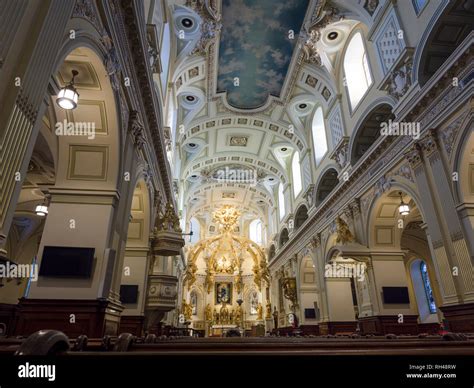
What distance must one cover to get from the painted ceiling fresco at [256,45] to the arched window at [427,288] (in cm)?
1336

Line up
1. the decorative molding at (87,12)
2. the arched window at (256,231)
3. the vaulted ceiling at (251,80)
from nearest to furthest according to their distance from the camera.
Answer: the decorative molding at (87,12)
the vaulted ceiling at (251,80)
the arched window at (256,231)

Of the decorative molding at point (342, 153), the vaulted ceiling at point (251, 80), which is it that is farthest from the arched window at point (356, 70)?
the decorative molding at point (342, 153)

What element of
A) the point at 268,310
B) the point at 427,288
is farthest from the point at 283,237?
the point at 427,288

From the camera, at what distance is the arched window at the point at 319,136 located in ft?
53.9

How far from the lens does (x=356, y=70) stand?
12859mm

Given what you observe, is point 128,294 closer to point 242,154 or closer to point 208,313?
point 242,154

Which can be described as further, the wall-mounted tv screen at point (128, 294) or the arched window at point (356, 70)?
the arched window at point (356, 70)

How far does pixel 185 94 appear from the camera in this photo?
1636 centimetres

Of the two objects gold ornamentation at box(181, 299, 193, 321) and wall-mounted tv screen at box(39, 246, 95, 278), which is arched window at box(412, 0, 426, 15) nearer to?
wall-mounted tv screen at box(39, 246, 95, 278)

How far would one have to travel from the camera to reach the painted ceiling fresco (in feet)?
42.2

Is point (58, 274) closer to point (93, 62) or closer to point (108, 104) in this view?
point (108, 104)

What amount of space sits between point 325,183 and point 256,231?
1777 centimetres

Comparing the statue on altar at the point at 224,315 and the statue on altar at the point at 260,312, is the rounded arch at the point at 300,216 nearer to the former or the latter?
the statue on altar at the point at 260,312
